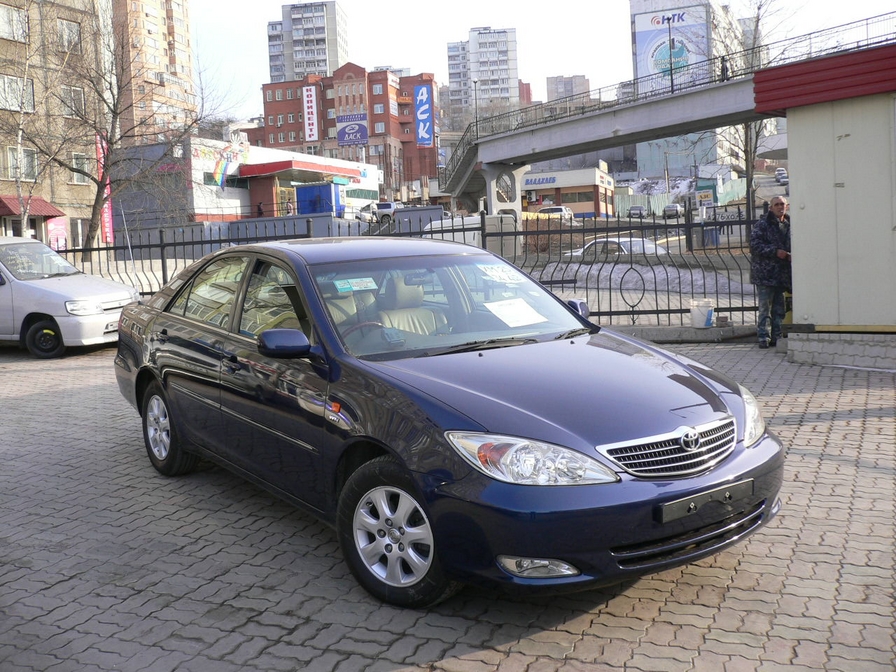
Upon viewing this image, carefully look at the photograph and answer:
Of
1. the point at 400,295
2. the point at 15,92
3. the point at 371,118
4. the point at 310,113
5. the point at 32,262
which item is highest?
the point at 310,113

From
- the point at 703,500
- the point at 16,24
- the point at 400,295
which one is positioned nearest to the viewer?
the point at 703,500

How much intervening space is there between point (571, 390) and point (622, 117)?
1622 inches

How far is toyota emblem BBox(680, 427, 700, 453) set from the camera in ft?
11.8

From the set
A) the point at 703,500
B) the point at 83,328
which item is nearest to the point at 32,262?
the point at 83,328

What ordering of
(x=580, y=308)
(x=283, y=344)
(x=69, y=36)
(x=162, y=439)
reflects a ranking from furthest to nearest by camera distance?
1. (x=69, y=36)
2. (x=162, y=439)
3. (x=580, y=308)
4. (x=283, y=344)

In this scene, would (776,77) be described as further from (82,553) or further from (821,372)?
(82,553)

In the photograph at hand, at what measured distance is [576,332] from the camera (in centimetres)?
488

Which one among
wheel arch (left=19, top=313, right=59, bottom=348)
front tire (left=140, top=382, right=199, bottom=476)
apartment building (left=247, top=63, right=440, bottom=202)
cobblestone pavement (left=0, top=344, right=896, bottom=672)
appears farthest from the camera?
apartment building (left=247, top=63, right=440, bottom=202)

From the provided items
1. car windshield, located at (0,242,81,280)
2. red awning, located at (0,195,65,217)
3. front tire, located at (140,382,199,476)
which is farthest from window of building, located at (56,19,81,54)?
front tire, located at (140,382,199,476)

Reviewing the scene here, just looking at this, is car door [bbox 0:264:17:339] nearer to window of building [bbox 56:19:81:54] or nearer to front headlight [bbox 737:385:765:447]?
front headlight [bbox 737:385:765:447]

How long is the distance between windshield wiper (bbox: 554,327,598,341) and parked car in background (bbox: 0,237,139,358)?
962 cm

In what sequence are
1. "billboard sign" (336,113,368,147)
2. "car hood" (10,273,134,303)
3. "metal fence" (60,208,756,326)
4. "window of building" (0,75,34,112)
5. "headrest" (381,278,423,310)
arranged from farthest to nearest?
"billboard sign" (336,113,368,147)
"window of building" (0,75,34,112)
"metal fence" (60,208,756,326)
"car hood" (10,273,134,303)
"headrest" (381,278,423,310)

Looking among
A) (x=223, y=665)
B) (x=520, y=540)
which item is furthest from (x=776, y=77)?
(x=223, y=665)

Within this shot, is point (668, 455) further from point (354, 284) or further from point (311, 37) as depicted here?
point (311, 37)
